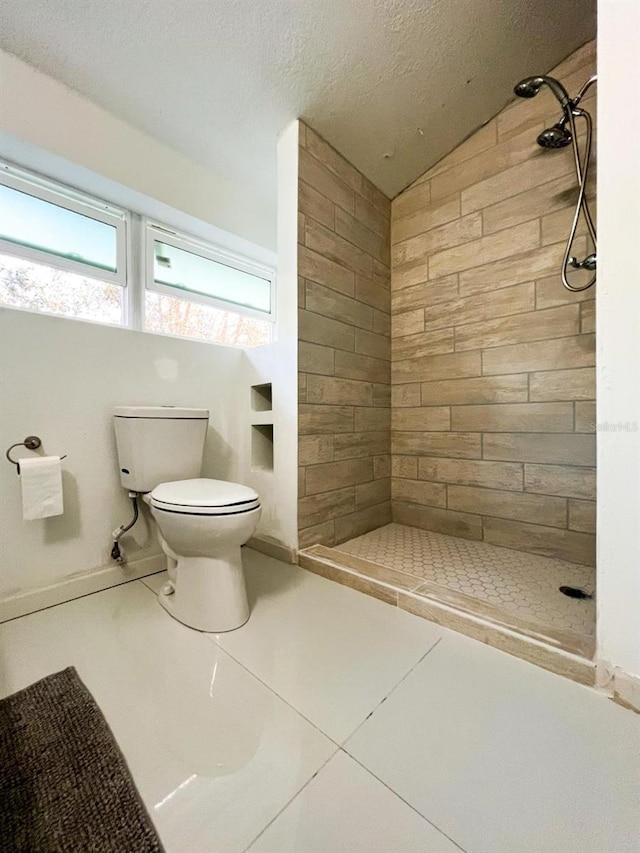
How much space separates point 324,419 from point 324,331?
45 cm

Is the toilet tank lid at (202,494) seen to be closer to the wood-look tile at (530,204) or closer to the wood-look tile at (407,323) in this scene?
the wood-look tile at (407,323)

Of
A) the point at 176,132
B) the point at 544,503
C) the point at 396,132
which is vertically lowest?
the point at 544,503

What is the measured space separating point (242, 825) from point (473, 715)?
55 centimetres

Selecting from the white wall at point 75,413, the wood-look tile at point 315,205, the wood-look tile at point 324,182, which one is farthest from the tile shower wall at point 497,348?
the white wall at point 75,413

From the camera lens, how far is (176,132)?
1.64m

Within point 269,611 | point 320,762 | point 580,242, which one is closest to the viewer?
point 320,762

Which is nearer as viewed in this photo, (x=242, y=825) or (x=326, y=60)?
(x=242, y=825)

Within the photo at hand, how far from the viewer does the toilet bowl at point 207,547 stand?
110 centimetres

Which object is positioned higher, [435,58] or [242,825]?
[435,58]

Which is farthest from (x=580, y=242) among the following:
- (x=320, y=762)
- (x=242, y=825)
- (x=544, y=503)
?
(x=242, y=825)

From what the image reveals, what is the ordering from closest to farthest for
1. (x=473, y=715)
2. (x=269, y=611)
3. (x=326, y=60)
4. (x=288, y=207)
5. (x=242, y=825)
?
(x=242, y=825) → (x=473, y=715) → (x=269, y=611) → (x=326, y=60) → (x=288, y=207)

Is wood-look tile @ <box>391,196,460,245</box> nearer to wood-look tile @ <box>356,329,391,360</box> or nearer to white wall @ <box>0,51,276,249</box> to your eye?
wood-look tile @ <box>356,329,391,360</box>

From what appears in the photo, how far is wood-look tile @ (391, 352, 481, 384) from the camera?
1870mm

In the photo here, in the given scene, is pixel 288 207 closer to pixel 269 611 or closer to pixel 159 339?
pixel 159 339
